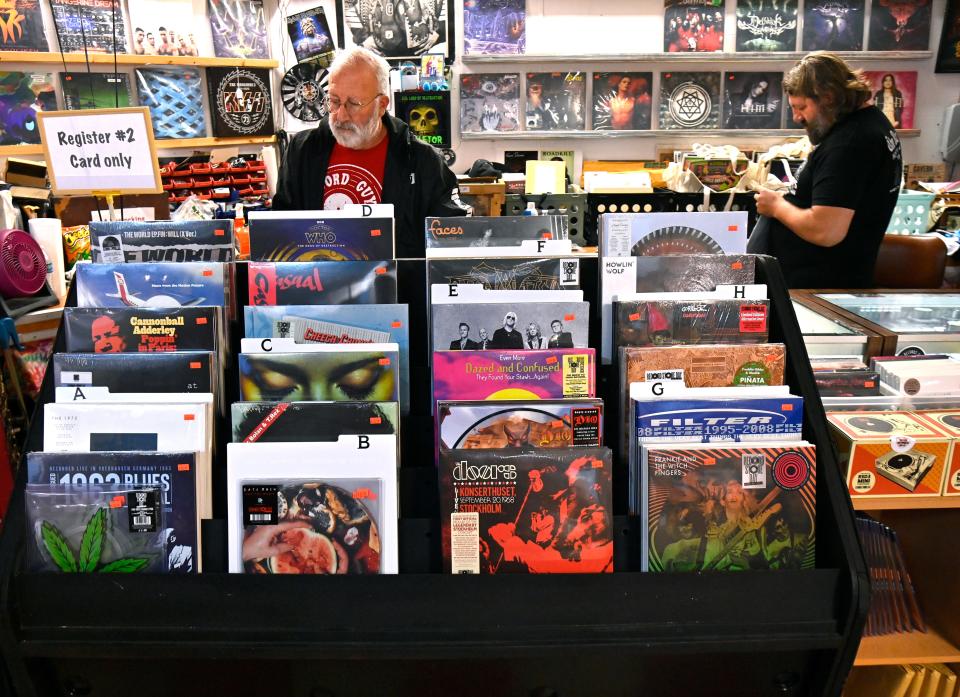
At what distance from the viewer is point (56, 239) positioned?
2.72 meters

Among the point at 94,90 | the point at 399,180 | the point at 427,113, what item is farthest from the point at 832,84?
the point at 94,90

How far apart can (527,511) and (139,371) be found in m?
0.61

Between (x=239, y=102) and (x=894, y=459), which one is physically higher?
(x=239, y=102)

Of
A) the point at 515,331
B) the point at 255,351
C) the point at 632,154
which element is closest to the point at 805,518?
the point at 515,331

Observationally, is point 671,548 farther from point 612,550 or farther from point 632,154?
point 632,154

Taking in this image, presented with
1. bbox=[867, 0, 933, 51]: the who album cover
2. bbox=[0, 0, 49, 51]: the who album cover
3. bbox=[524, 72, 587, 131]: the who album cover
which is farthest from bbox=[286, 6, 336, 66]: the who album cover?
bbox=[867, 0, 933, 51]: the who album cover

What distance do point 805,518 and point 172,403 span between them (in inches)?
35.7

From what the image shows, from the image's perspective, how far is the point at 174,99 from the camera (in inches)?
193

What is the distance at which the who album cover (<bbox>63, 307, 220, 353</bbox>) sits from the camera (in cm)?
120

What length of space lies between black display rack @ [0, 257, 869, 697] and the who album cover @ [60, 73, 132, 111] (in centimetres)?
415

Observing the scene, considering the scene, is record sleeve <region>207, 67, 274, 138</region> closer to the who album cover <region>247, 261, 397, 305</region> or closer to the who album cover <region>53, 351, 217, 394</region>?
the who album cover <region>247, 261, 397, 305</region>

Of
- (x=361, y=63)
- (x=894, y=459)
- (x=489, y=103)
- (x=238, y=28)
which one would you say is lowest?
(x=894, y=459)

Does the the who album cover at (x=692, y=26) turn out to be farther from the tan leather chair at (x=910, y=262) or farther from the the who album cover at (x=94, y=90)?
the the who album cover at (x=94, y=90)

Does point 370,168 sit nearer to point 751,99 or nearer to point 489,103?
point 489,103
